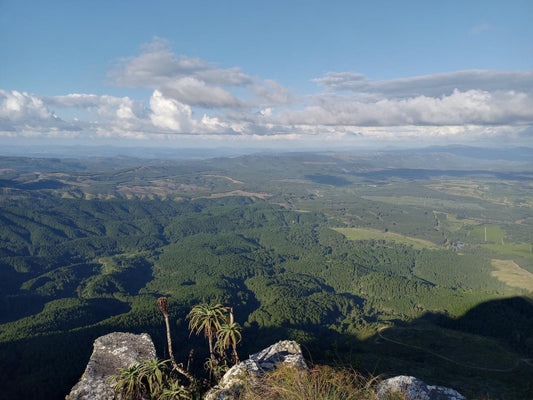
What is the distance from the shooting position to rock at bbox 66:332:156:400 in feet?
150

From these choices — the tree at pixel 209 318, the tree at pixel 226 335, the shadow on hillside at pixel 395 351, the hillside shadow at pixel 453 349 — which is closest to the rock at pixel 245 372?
the tree at pixel 226 335

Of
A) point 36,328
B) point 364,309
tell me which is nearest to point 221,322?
point 36,328

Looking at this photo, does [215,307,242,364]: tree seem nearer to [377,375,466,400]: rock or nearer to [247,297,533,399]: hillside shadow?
[377,375,466,400]: rock

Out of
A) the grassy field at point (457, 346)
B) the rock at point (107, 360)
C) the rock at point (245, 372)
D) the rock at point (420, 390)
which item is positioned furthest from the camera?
the grassy field at point (457, 346)

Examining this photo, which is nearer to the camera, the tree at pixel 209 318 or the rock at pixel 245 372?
the rock at pixel 245 372

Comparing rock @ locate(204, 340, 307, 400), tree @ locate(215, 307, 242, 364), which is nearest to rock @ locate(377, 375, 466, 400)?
rock @ locate(204, 340, 307, 400)

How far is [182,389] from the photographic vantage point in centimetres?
3381

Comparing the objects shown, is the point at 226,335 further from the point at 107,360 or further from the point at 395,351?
the point at 395,351

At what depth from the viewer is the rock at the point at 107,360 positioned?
45.7 m

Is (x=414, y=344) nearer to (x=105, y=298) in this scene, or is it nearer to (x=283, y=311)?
(x=283, y=311)

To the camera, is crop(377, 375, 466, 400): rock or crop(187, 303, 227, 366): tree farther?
crop(187, 303, 227, 366): tree

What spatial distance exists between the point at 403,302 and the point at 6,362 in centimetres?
18533

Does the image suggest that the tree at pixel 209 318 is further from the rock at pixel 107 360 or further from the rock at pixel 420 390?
the rock at pixel 420 390

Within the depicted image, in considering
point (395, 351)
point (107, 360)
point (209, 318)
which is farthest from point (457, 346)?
point (107, 360)
